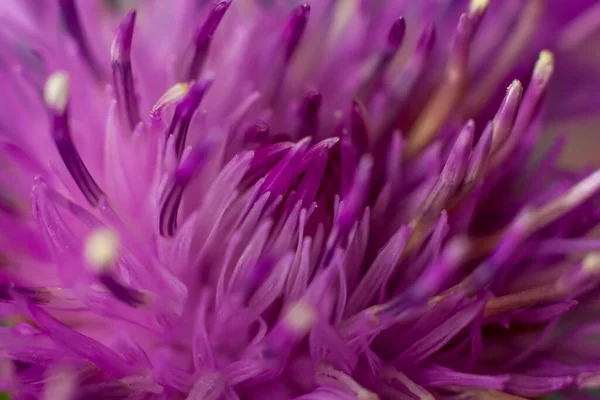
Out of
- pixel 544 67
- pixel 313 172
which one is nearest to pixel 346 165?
pixel 313 172

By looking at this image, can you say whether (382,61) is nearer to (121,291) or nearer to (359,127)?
(359,127)

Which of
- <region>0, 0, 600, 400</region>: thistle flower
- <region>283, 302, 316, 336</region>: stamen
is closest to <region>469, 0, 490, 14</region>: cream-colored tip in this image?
<region>0, 0, 600, 400</region>: thistle flower

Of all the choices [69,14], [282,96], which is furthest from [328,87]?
[69,14]

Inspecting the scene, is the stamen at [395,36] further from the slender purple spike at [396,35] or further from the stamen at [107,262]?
the stamen at [107,262]

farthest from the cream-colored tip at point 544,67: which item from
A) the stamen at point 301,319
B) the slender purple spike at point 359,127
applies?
the stamen at point 301,319

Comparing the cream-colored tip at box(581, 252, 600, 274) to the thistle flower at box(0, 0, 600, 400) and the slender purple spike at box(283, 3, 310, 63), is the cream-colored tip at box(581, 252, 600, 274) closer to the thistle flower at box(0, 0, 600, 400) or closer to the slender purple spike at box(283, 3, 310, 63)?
the thistle flower at box(0, 0, 600, 400)

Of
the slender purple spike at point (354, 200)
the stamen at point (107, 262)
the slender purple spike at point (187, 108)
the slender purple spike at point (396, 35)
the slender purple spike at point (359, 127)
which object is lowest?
the stamen at point (107, 262)

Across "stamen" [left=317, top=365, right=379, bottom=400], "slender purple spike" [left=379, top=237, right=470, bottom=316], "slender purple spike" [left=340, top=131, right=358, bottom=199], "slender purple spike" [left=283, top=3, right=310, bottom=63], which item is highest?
"slender purple spike" [left=283, top=3, right=310, bottom=63]
